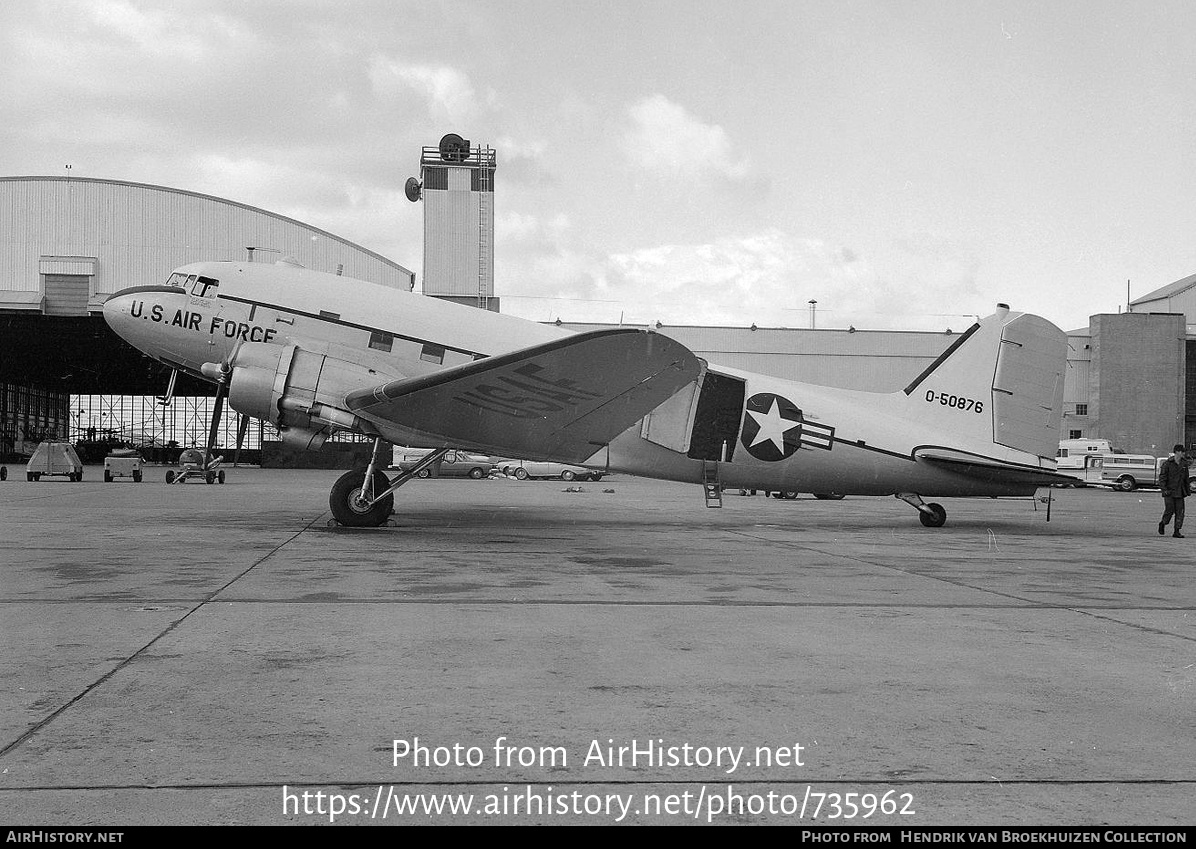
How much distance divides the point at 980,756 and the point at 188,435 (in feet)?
318

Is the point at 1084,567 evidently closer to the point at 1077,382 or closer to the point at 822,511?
the point at 822,511

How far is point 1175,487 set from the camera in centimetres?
1717

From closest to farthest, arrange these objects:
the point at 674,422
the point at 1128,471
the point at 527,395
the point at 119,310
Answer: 1. the point at 527,395
2. the point at 119,310
3. the point at 674,422
4. the point at 1128,471

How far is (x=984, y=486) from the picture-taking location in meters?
16.7

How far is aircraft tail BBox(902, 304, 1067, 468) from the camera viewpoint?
1702 centimetres

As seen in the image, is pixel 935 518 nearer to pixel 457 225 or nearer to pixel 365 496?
pixel 365 496

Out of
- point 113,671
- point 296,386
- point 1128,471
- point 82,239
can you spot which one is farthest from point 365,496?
point 1128,471

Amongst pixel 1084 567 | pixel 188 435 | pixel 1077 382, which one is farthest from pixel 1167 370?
pixel 188 435

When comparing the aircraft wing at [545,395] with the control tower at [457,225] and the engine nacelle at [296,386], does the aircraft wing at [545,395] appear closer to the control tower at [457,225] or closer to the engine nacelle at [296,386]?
the engine nacelle at [296,386]

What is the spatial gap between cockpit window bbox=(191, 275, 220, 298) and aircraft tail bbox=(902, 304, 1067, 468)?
12.1 m

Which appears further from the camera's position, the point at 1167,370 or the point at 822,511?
the point at 1167,370

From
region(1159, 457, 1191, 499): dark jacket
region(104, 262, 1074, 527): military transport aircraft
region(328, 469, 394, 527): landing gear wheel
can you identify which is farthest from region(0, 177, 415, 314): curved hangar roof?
region(1159, 457, 1191, 499): dark jacket

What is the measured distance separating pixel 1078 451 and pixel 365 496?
47.0 meters

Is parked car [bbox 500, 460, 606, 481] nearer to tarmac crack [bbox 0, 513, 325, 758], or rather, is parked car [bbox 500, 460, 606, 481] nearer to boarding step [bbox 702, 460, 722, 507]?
boarding step [bbox 702, 460, 722, 507]
